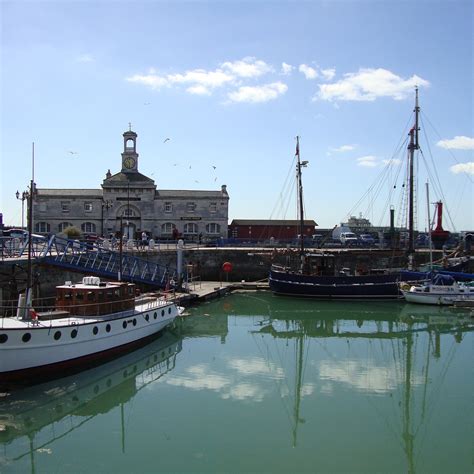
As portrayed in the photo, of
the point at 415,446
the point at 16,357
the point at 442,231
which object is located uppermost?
the point at 442,231

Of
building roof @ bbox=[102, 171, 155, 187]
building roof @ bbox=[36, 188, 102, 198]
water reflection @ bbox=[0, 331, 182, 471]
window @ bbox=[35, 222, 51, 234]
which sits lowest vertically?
water reflection @ bbox=[0, 331, 182, 471]

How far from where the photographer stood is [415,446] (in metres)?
13.1

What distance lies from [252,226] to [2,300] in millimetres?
42628

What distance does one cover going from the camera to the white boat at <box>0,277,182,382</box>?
54.5 ft

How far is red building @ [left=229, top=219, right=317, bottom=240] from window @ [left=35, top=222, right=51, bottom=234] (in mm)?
22313

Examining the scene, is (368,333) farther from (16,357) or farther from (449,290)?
(16,357)

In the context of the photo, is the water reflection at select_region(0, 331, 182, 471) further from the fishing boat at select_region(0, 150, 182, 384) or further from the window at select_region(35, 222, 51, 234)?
the window at select_region(35, 222, 51, 234)

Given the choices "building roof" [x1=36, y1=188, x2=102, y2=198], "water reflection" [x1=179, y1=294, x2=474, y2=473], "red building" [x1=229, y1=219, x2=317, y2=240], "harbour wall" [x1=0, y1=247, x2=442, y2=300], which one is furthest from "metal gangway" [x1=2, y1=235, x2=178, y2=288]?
"red building" [x1=229, y1=219, x2=317, y2=240]

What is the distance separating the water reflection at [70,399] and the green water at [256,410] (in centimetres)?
4

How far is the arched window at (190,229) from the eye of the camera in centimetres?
5888

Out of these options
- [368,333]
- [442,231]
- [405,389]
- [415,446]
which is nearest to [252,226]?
[442,231]

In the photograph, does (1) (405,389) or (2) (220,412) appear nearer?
(2) (220,412)

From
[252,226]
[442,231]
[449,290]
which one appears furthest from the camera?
[252,226]

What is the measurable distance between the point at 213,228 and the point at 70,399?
43.9 m
